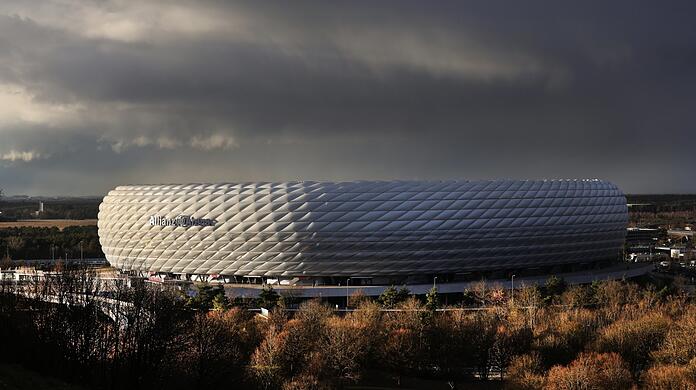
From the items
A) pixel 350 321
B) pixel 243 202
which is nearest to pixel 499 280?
pixel 243 202

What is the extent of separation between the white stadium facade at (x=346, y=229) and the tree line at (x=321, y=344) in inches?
673

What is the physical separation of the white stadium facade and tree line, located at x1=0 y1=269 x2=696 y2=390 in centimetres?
1709

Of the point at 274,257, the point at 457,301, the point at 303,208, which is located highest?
the point at 303,208

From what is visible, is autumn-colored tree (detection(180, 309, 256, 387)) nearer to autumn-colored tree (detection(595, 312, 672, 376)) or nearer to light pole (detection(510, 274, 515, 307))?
autumn-colored tree (detection(595, 312, 672, 376))

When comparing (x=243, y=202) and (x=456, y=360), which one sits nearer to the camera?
(x=456, y=360)

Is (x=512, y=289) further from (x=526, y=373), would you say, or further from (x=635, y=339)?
(x=526, y=373)

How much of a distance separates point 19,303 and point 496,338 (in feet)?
89.5

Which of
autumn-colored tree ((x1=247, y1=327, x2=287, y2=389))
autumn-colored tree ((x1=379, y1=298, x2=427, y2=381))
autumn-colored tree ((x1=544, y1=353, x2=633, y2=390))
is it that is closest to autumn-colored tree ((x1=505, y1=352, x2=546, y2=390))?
autumn-colored tree ((x1=544, y1=353, x2=633, y2=390))

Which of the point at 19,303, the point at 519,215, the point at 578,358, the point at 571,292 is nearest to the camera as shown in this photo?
the point at 19,303

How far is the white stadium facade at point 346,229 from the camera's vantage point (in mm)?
73750

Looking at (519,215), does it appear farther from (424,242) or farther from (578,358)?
(578,358)

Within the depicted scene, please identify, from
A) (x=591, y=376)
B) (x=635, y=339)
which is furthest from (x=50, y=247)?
(x=591, y=376)

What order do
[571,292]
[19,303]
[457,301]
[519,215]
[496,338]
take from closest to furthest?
[19,303] < [496,338] < [571,292] < [457,301] < [519,215]

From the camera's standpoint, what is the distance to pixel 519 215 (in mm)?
78625
